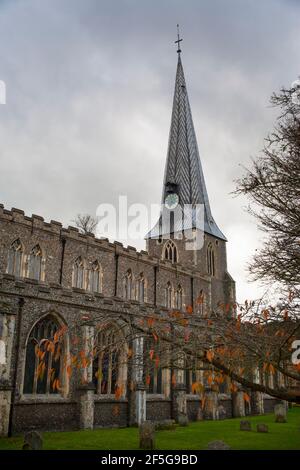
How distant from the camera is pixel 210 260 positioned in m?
35.3

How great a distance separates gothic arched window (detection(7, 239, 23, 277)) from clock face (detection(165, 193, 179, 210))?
18585 millimetres

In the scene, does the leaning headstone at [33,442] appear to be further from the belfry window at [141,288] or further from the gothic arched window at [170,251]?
the gothic arched window at [170,251]

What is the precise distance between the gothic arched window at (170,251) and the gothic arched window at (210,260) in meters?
2.54

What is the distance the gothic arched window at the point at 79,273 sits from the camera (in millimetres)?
23781

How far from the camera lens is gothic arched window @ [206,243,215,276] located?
114ft

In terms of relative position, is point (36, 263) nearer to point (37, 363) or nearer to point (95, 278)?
point (95, 278)

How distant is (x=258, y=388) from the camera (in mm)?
5715

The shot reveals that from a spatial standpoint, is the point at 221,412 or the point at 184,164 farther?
the point at 184,164

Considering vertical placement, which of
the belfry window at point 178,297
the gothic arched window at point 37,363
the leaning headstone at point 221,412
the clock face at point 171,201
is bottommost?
the leaning headstone at point 221,412

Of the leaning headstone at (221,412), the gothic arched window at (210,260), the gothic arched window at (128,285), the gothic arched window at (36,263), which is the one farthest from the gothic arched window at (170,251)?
the gothic arched window at (36,263)

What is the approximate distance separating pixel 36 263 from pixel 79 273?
2.66m

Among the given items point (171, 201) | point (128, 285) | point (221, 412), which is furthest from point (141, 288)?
point (171, 201)

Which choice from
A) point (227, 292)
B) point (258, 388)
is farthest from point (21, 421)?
point (227, 292)

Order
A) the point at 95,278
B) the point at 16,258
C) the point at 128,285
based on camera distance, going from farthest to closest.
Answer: the point at 128,285, the point at 95,278, the point at 16,258
